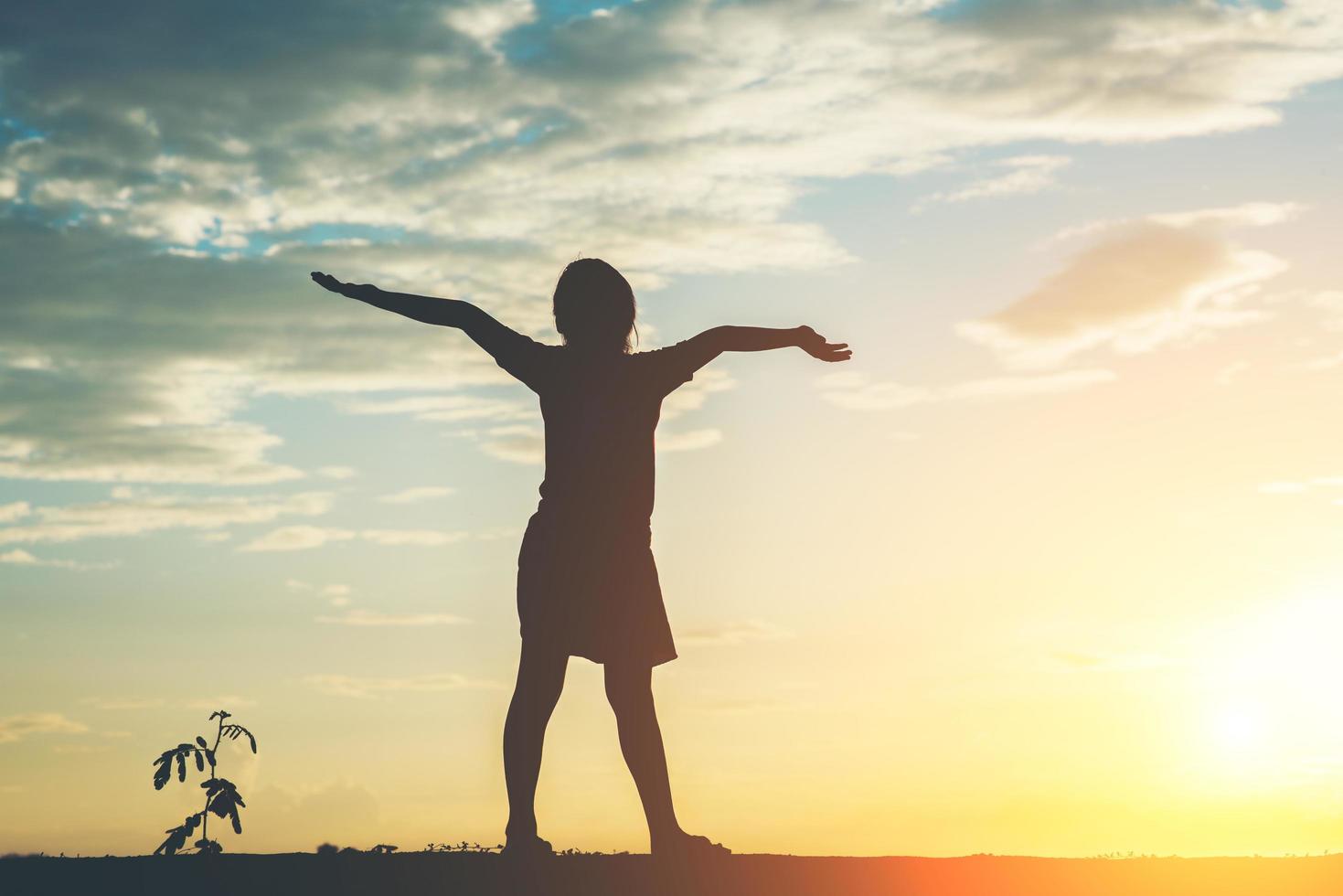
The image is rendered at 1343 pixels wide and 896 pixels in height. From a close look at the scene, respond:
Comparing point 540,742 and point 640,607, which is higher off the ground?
point 640,607

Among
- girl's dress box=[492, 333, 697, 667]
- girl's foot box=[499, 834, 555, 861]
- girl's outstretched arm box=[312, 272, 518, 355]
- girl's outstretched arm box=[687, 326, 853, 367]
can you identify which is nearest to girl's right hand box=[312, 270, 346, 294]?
girl's outstretched arm box=[312, 272, 518, 355]

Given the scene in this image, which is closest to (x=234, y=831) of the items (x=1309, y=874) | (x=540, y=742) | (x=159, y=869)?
(x=159, y=869)

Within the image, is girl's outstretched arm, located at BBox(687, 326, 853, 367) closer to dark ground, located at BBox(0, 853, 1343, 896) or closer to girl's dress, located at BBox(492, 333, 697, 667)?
girl's dress, located at BBox(492, 333, 697, 667)

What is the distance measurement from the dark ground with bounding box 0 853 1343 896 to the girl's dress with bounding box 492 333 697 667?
129 cm

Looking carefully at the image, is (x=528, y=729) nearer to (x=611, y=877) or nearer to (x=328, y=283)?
(x=611, y=877)

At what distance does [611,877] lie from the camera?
7.96 metres

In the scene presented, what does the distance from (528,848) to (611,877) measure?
500 mm

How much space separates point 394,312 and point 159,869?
3.48 meters

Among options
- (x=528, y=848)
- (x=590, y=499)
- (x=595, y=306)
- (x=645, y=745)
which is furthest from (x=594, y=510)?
(x=528, y=848)

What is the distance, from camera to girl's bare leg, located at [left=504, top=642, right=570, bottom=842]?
8.12 m

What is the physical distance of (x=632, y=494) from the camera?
27.5ft

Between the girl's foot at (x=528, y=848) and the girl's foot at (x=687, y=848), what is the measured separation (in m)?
0.66

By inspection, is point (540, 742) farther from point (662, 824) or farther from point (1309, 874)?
point (1309, 874)

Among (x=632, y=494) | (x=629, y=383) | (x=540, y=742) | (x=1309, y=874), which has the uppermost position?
(x=629, y=383)
